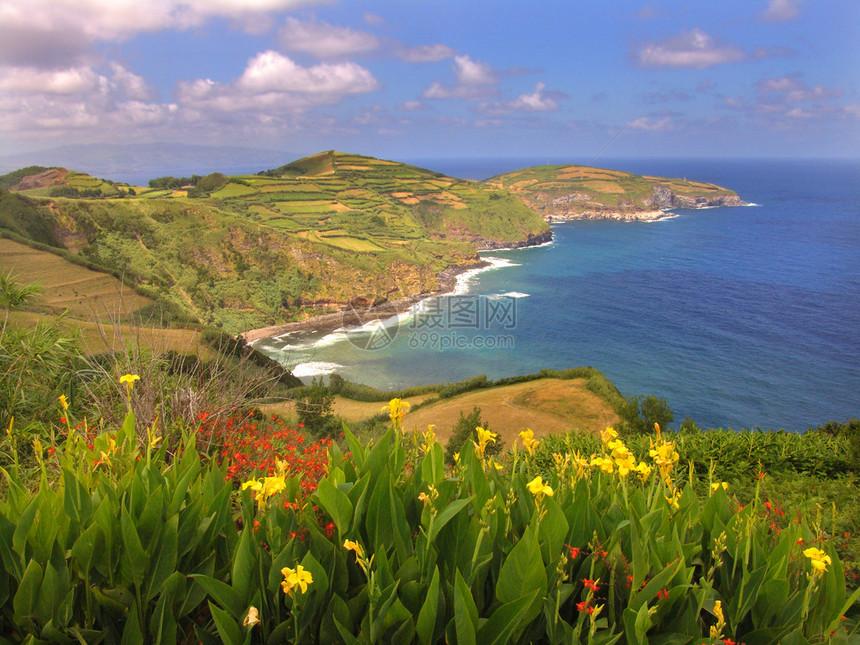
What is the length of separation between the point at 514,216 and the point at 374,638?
101 m

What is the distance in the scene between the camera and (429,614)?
1717mm

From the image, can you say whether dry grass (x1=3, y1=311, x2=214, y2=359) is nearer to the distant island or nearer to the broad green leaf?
the broad green leaf

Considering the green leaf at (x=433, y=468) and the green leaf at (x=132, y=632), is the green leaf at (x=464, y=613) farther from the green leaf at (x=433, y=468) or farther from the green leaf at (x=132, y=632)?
the green leaf at (x=132, y=632)

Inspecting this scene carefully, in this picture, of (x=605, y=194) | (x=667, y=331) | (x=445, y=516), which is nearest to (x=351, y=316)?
(x=667, y=331)

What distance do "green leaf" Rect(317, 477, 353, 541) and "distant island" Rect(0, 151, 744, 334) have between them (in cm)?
3065

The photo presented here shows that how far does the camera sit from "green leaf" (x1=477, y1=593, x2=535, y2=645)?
168 centimetres

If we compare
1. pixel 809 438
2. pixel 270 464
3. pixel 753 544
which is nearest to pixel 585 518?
pixel 753 544

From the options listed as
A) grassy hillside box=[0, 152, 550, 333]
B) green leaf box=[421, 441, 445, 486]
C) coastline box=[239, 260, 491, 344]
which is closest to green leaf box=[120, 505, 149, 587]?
green leaf box=[421, 441, 445, 486]

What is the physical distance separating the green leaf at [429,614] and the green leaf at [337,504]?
50 cm

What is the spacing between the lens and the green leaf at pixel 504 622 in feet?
5.51

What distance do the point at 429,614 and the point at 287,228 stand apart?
78123mm

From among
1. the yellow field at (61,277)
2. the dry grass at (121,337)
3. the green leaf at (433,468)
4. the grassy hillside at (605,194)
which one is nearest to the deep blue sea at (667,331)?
the dry grass at (121,337)

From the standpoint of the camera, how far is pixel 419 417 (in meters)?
23.1

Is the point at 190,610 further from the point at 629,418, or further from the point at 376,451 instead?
the point at 629,418
